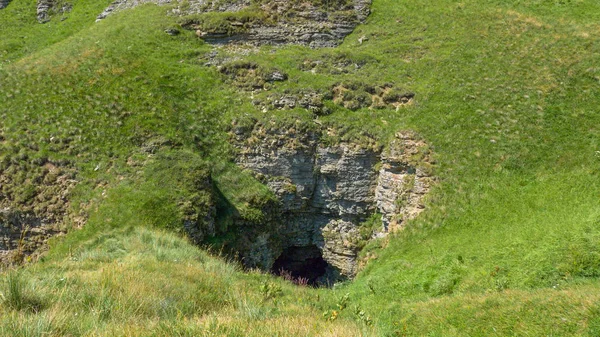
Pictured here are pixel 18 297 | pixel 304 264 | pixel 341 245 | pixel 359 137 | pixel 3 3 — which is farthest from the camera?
pixel 3 3

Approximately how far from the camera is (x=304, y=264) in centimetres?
3353

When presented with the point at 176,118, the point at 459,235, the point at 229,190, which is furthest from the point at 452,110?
the point at 176,118

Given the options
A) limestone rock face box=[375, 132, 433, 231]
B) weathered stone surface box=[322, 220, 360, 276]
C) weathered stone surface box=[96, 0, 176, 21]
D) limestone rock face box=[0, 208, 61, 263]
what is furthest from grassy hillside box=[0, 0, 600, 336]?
weathered stone surface box=[96, 0, 176, 21]

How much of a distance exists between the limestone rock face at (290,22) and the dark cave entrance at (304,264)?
20.7 metres

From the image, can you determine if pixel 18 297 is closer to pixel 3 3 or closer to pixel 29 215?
pixel 29 215

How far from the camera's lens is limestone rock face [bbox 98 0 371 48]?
40.2m

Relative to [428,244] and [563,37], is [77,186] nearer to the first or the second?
[428,244]

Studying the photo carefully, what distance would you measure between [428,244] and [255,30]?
2827 cm

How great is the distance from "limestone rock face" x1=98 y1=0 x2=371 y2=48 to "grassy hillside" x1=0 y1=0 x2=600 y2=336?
75.4 inches

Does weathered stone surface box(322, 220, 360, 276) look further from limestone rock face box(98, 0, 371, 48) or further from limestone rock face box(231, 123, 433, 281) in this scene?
limestone rock face box(98, 0, 371, 48)

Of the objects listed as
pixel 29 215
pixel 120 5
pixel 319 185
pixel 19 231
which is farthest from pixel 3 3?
pixel 319 185

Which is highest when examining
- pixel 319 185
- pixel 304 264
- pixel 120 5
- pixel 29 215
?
pixel 120 5

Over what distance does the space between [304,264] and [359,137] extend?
39.4 feet

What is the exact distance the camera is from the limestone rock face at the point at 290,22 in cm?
4016
